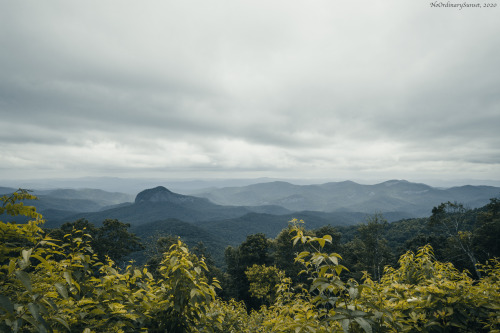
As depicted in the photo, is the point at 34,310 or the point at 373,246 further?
the point at 373,246

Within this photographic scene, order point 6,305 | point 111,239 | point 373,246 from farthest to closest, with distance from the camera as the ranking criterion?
point 111,239
point 373,246
point 6,305

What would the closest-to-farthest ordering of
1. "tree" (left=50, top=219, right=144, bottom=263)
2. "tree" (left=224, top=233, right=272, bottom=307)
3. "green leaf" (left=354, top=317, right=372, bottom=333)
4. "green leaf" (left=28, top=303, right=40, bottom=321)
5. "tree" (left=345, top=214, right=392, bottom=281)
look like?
1. "green leaf" (left=28, top=303, right=40, bottom=321)
2. "green leaf" (left=354, top=317, right=372, bottom=333)
3. "tree" (left=345, top=214, right=392, bottom=281)
4. "tree" (left=50, top=219, right=144, bottom=263)
5. "tree" (left=224, top=233, right=272, bottom=307)

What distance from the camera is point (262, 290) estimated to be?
29156mm

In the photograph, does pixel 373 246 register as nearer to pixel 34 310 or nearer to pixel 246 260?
pixel 246 260

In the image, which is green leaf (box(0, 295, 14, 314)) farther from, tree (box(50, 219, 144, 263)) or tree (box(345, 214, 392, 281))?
tree (box(50, 219, 144, 263))

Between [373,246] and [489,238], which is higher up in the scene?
[489,238]

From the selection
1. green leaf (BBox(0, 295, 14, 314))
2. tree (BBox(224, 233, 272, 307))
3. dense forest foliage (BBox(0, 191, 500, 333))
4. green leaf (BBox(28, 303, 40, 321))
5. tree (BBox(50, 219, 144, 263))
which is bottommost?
tree (BBox(224, 233, 272, 307))

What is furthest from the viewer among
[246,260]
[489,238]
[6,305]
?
[246,260]

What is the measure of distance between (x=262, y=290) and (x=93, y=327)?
3014 centimetres

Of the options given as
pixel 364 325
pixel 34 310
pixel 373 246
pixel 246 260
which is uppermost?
pixel 34 310

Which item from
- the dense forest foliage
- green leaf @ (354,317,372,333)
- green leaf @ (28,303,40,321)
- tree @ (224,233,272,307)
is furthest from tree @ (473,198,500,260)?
green leaf @ (28,303,40,321)

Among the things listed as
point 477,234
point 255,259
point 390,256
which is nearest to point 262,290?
point 255,259

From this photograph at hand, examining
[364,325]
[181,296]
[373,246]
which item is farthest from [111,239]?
[364,325]

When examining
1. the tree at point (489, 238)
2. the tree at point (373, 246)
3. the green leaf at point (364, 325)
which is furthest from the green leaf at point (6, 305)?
the tree at point (489, 238)
